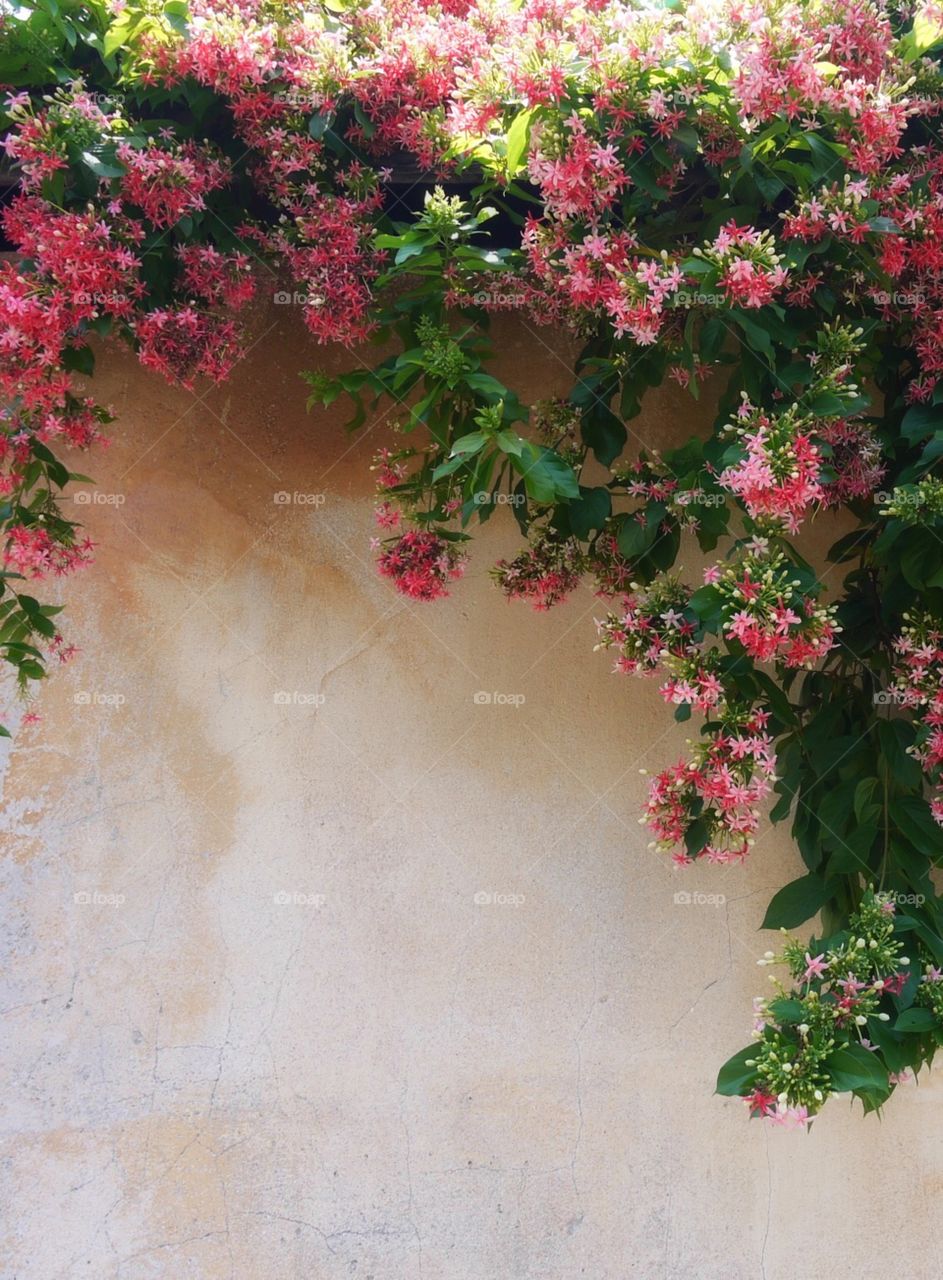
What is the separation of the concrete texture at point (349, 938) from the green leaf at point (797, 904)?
287 mm

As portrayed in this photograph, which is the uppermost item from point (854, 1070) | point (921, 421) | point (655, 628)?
point (921, 421)

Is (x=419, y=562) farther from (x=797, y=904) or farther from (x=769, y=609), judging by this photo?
(x=797, y=904)

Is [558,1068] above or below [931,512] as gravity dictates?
below

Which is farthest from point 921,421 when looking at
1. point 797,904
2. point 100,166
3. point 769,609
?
point 100,166

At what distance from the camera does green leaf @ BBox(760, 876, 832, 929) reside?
7.61 feet

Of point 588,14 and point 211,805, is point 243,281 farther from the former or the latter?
point 211,805

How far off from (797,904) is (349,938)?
1128 millimetres

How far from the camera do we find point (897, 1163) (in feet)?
8.38

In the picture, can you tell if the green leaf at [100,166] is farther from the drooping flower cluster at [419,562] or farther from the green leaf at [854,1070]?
the green leaf at [854,1070]

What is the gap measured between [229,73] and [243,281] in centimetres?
43

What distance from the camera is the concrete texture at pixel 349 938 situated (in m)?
2.49

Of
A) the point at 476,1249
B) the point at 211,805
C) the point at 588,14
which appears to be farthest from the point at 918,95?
the point at 476,1249

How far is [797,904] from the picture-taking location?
7.65 feet

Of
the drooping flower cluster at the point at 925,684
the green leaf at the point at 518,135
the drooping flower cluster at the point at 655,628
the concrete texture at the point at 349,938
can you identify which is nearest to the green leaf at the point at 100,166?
the concrete texture at the point at 349,938
